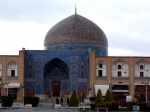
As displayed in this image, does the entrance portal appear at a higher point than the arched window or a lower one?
lower

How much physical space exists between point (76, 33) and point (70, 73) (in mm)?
5424

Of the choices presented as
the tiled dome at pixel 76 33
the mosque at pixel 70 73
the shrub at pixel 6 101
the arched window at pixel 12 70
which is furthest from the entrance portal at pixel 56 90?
the shrub at pixel 6 101

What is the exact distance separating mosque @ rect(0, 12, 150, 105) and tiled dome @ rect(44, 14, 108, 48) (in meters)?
2.59

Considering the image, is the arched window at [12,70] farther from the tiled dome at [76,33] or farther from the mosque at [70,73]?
the tiled dome at [76,33]

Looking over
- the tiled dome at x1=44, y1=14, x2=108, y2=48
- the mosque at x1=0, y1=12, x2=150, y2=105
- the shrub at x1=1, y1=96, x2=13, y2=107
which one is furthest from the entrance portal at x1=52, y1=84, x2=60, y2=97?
the shrub at x1=1, y1=96, x2=13, y2=107

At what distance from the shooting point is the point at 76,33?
52.9 m

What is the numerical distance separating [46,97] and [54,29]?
8.53 meters

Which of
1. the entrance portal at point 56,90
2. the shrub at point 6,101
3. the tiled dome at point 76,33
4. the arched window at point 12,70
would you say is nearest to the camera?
the shrub at point 6,101

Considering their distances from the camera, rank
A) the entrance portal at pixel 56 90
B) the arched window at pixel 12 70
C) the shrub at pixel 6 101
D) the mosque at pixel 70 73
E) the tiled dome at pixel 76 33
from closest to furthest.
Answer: the shrub at pixel 6 101
the mosque at pixel 70 73
the arched window at pixel 12 70
the entrance portal at pixel 56 90
the tiled dome at pixel 76 33

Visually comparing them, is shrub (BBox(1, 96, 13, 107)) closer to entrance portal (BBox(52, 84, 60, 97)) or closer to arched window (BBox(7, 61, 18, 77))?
arched window (BBox(7, 61, 18, 77))

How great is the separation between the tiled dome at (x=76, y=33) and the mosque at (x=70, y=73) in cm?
259

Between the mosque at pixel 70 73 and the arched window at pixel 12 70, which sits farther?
the arched window at pixel 12 70

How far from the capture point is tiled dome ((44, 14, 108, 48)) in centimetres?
5278

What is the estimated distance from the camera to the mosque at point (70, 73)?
48250mm
